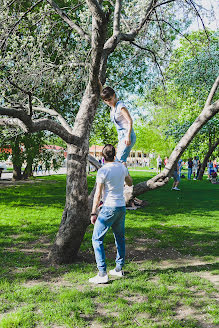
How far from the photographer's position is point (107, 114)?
18.5 meters

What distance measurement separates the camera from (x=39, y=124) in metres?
4.83

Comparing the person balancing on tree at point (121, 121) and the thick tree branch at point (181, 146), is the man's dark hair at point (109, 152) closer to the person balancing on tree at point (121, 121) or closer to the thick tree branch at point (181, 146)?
the person balancing on tree at point (121, 121)

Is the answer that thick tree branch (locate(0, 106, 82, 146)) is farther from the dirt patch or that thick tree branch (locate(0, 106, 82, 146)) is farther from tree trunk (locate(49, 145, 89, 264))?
the dirt patch

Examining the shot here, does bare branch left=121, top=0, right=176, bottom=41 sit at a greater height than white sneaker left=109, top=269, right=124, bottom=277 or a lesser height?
greater

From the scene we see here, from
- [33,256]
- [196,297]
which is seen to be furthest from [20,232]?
[196,297]

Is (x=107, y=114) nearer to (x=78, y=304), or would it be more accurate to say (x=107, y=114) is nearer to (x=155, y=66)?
(x=155, y=66)

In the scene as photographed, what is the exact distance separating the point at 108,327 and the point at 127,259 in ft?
8.09

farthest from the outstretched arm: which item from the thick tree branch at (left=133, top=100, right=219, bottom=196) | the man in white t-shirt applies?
the thick tree branch at (left=133, top=100, right=219, bottom=196)

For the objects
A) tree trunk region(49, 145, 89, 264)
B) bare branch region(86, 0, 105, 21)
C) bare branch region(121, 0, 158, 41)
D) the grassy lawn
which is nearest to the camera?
the grassy lawn

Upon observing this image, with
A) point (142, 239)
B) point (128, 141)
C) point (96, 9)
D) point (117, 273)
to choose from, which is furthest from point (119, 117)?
point (142, 239)

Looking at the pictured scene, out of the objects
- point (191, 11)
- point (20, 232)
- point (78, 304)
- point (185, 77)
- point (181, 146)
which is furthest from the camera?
point (185, 77)

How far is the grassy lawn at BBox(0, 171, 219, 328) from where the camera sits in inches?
143

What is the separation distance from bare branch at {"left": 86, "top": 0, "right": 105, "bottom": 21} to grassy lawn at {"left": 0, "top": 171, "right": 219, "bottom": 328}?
365 centimetres

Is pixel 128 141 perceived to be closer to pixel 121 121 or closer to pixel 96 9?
pixel 121 121
